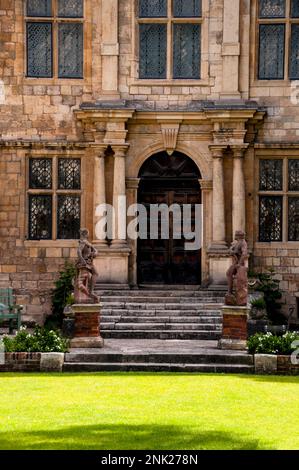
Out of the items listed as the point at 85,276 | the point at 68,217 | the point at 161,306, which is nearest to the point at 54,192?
the point at 68,217

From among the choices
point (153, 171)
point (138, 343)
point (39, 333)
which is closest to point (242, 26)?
point (153, 171)

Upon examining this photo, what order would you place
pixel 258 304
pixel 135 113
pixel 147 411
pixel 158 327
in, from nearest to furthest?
pixel 147 411 < pixel 158 327 < pixel 258 304 < pixel 135 113

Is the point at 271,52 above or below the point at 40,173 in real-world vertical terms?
above

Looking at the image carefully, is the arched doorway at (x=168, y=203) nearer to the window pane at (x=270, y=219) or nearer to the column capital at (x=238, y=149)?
the column capital at (x=238, y=149)

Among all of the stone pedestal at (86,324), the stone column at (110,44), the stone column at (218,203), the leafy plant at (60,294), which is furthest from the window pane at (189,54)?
the stone pedestal at (86,324)

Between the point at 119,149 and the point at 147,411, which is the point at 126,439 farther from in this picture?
the point at 119,149

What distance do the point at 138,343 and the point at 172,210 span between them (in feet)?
17.9

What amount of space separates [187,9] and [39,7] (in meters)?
3.32

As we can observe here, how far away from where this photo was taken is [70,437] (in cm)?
1133

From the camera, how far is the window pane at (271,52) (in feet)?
78.8

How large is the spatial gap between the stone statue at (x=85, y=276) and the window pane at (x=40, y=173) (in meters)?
5.16

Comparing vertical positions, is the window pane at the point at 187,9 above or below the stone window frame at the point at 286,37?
above

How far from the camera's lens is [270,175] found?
79.2 ft

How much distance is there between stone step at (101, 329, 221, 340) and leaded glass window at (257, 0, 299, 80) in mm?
6545
